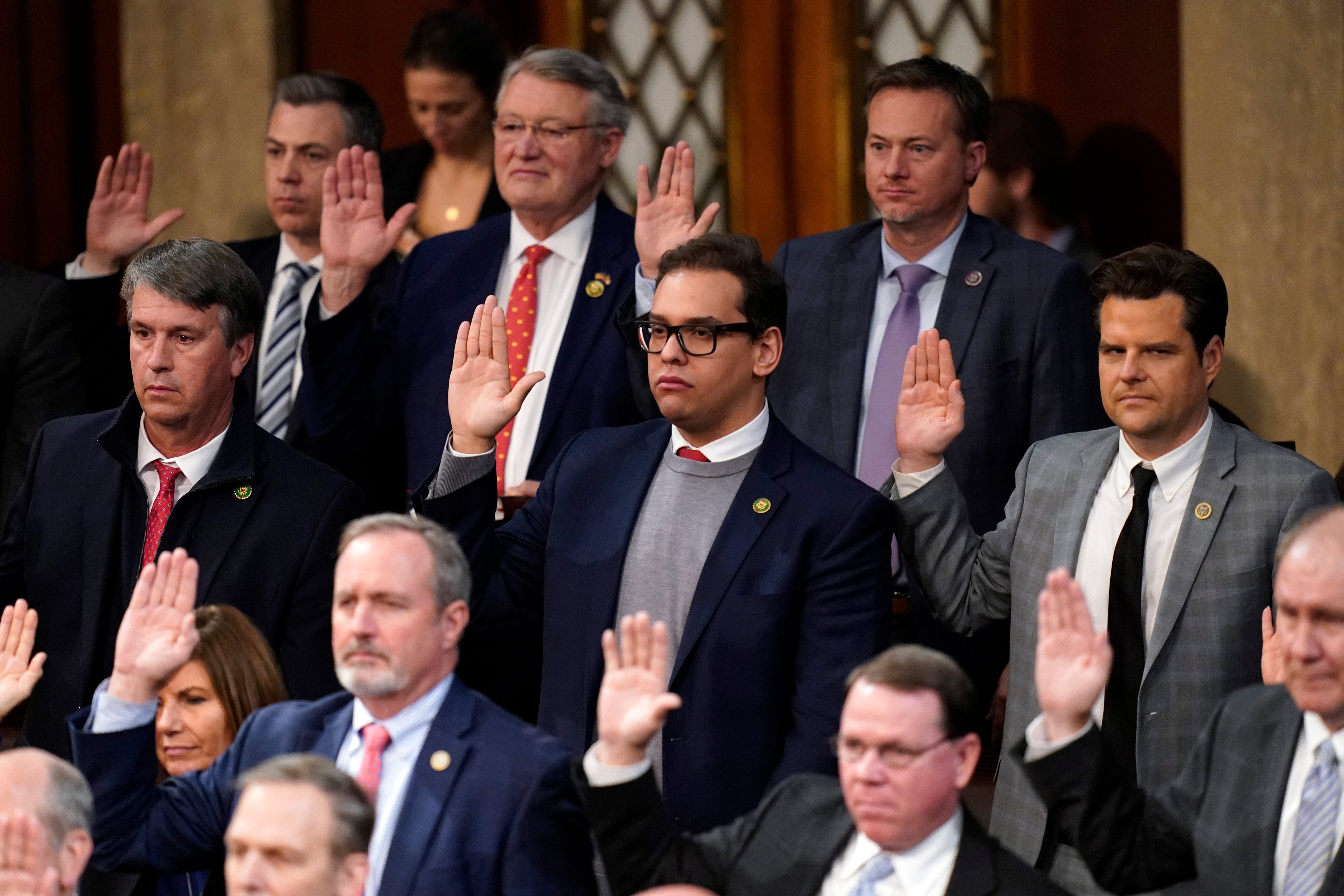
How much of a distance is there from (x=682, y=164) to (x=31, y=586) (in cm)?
157

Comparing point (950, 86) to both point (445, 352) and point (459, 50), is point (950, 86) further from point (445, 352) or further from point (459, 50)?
point (459, 50)

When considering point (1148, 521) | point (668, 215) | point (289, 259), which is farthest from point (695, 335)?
point (289, 259)

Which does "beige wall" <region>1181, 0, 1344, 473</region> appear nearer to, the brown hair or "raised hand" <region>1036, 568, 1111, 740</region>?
"raised hand" <region>1036, 568, 1111, 740</region>

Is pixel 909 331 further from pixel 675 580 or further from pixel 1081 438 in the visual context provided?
pixel 675 580

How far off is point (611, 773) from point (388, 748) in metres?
0.43

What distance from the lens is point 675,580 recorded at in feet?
11.5

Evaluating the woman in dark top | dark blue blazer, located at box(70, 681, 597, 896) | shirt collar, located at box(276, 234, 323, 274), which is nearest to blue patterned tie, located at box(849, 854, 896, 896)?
dark blue blazer, located at box(70, 681, 597, 896)

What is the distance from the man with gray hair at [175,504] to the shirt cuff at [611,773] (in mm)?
1027

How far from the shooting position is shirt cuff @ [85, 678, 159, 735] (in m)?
3.22

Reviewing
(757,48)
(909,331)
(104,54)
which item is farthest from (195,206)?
(909,331)

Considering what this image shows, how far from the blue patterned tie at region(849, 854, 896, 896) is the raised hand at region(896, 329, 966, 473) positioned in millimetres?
1004

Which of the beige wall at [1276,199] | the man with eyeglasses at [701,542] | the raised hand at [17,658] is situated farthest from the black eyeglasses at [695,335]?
the beige wall at [1276,199]

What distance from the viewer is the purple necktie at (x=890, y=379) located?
13.5 ft

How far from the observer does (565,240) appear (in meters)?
4.48
